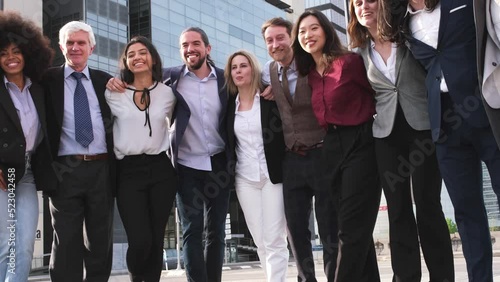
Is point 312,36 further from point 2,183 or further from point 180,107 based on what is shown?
point 2,183

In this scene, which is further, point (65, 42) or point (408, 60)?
point (65, 42)

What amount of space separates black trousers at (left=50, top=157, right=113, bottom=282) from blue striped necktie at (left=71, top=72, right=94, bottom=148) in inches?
7.4

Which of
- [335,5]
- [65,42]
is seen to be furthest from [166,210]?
[335,5]

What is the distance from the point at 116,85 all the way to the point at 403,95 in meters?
2.38

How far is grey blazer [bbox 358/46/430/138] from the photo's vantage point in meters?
3.74

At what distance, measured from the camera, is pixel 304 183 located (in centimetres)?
451

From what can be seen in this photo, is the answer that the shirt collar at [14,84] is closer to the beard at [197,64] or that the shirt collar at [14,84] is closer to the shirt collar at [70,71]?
the shirt collar at [70,71]

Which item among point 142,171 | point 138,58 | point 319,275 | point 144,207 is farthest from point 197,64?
point 319,275

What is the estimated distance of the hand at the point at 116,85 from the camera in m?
4.69

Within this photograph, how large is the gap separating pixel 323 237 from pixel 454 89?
1567mm

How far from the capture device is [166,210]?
468 centimetres

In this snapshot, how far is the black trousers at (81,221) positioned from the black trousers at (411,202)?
88.1 inches

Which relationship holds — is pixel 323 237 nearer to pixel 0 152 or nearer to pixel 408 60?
pixel 408 60

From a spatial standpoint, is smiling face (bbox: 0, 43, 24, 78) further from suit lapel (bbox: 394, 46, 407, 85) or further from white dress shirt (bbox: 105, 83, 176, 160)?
suit lapel (bbox: 394, 46, 407, 85)
